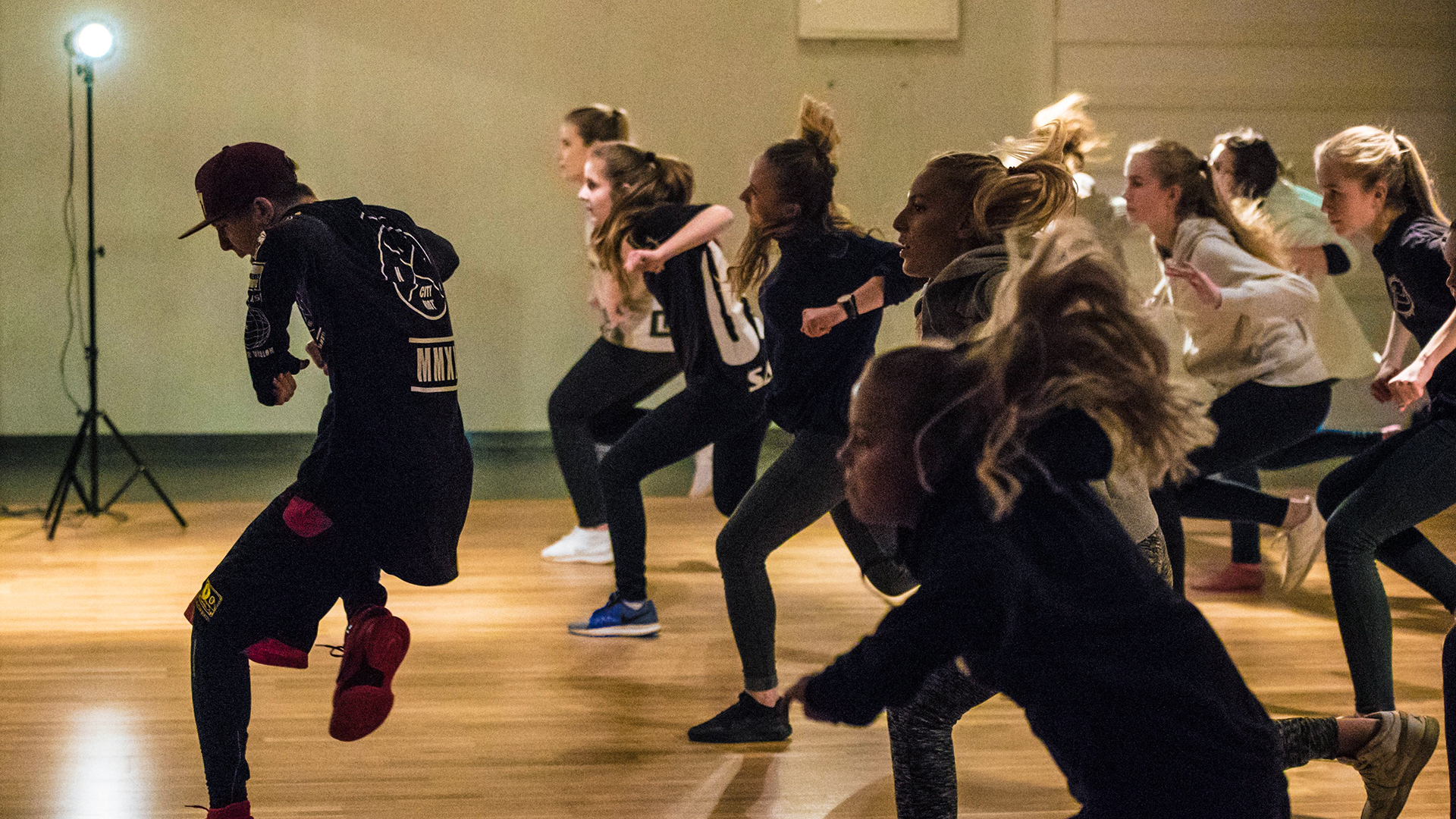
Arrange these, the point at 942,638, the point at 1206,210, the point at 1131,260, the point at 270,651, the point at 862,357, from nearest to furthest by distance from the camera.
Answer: the point at 942,638, the point at 270,651, the point at 862,357, the point at 1206,210, the point at 1131,260

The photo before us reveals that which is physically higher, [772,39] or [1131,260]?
[772,39]

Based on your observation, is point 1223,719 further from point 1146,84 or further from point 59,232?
point 59,232

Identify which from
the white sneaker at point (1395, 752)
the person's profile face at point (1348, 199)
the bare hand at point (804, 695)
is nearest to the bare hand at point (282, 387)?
the bare hand at point (804, 695)

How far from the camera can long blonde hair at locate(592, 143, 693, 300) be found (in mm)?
4121

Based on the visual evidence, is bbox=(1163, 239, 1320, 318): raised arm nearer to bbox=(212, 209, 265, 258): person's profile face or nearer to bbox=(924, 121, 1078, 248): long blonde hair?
bbox=(924, 121, 1078, 248): long blonde hair

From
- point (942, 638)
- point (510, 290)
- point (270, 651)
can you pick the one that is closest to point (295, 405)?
point (510, 290)

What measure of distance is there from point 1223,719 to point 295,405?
6.53 m

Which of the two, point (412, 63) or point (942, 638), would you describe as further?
point (412, 63)

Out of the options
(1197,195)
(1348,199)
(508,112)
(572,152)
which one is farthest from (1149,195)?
(508,112)

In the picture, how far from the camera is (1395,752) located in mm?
2123

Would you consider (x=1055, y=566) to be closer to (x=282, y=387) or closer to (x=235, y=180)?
(x=282, y=387)

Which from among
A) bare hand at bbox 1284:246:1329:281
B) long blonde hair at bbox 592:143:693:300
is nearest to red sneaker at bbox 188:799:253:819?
long blonde hair at bbox 592:143:693:300

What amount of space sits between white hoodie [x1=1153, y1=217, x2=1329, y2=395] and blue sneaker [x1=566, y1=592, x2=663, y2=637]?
6.02 ft

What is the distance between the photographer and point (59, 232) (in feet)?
23.2
